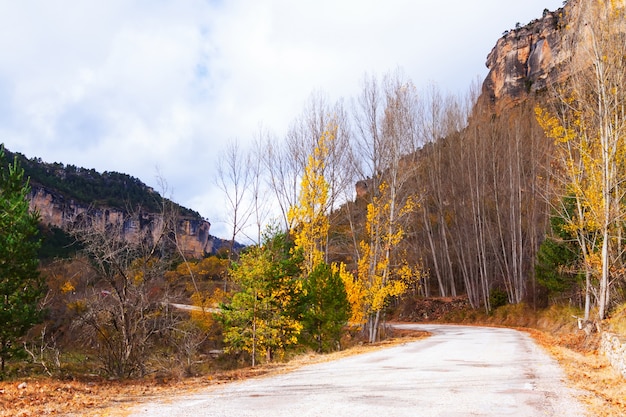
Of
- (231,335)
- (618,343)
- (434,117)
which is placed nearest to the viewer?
(618,343)

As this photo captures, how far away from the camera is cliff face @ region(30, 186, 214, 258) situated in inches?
494

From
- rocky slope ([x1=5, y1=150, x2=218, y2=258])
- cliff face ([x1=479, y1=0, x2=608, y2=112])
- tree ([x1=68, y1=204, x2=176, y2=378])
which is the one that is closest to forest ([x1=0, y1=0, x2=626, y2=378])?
tree ([x1=68, y1=204, x2=176, y2=378])

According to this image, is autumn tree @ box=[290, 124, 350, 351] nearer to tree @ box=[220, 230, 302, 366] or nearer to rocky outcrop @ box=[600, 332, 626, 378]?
tree @ box=[220, 230, 302, 366]

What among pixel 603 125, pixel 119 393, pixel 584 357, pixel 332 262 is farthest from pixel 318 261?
pixel 119 393

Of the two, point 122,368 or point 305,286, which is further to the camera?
point 305,286

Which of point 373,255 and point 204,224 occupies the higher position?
point 204,224

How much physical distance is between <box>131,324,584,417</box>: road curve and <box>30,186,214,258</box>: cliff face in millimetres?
6359

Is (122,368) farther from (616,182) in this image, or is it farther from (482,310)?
(482,310)

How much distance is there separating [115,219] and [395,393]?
10783 millimetres

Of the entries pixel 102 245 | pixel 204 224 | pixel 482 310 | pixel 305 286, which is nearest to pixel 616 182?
pixel 305 286

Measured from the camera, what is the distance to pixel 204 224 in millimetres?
124375

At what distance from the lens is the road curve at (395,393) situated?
5602 mm

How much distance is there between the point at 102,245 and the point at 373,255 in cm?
1252

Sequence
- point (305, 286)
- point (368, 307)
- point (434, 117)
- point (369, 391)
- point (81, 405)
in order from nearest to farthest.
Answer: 1. point (81, 405)
2. point (369, 391)
3. point (305, 286)
4. point (368, 307)
5. point (434, 117)
